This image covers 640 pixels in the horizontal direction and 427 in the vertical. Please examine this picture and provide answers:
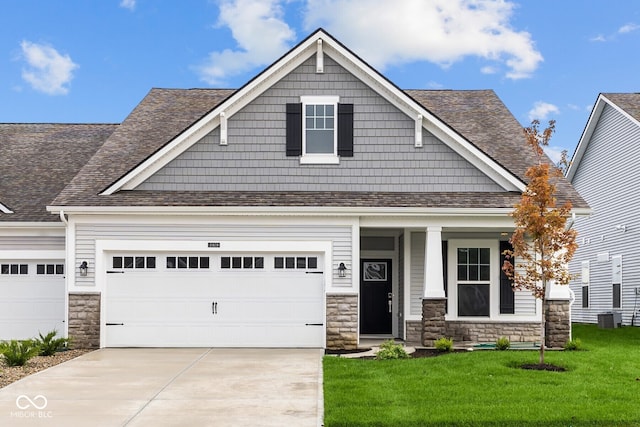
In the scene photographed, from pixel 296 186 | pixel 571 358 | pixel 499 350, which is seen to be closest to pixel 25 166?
pixel 296 186

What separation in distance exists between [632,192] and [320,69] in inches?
528

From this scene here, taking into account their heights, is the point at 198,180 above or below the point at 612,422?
above

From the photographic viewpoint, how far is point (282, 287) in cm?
1800

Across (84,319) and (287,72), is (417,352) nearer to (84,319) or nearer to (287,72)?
(287,72)

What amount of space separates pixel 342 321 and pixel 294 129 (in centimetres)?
453

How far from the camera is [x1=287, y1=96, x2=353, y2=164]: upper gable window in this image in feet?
60.7

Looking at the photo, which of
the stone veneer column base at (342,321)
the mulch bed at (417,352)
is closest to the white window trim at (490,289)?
the mulch bed at (417,352)

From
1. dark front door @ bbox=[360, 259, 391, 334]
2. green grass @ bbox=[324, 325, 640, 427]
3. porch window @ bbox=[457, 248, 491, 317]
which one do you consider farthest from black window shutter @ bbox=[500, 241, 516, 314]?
green grass @ bbox=[324, 325, 640, 427]

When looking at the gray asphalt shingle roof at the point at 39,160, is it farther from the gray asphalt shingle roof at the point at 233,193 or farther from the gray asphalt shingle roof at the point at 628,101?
the gray asphalt shingle roof at the point at 628,101

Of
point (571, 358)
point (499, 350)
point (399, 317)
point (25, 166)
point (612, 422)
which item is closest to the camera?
point (612, 422)

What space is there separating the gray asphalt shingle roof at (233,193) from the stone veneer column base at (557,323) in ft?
7.56

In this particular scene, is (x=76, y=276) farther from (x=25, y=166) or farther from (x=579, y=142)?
(x=579, y=142)

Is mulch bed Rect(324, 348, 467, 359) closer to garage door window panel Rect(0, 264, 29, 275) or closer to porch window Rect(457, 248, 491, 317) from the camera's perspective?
porch window Rect(457, 248, 491, 317)

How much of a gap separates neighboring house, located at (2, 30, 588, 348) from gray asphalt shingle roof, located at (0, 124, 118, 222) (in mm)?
2125
